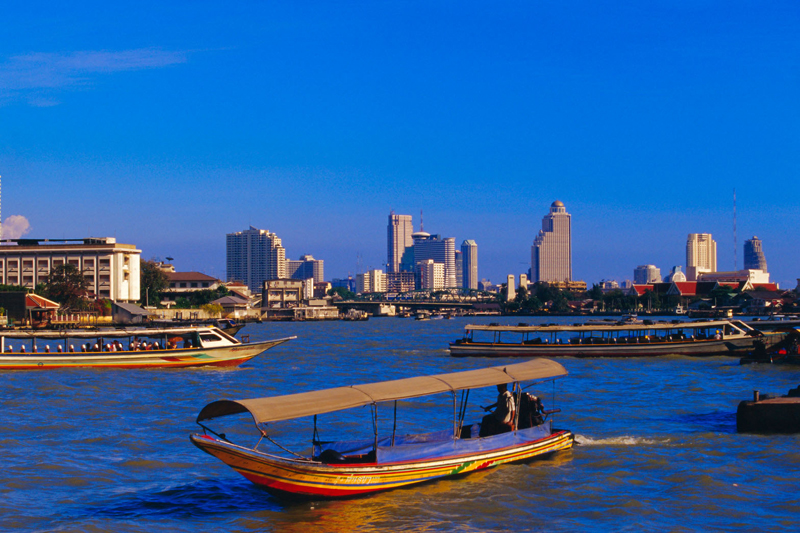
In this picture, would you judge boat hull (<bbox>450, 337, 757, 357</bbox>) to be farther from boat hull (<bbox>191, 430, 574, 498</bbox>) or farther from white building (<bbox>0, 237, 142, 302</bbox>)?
white building (<bbox>0, 237, 142, 302</bbox>)

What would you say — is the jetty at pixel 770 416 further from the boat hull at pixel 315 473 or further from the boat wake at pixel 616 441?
the boat hull at pixel 315 473

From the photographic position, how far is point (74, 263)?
114 meters

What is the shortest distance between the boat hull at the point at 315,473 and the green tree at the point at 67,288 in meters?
92.7

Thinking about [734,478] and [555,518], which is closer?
[555,518]

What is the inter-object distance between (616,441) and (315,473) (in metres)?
8.24

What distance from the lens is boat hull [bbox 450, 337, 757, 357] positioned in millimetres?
42625

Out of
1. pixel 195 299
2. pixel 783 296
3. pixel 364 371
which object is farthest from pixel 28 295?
pixel 783 296

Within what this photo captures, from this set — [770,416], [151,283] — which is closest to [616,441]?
[770,416]

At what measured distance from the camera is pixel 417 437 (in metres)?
14.3

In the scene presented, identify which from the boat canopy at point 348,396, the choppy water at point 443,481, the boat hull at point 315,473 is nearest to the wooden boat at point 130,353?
the choppy water at point 443,481

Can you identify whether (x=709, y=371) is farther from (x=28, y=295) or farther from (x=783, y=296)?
(x=783, y=296)

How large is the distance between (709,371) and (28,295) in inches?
3046

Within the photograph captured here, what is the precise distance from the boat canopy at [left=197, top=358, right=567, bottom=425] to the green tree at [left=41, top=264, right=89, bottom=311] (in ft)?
303

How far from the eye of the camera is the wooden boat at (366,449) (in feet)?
40.0
